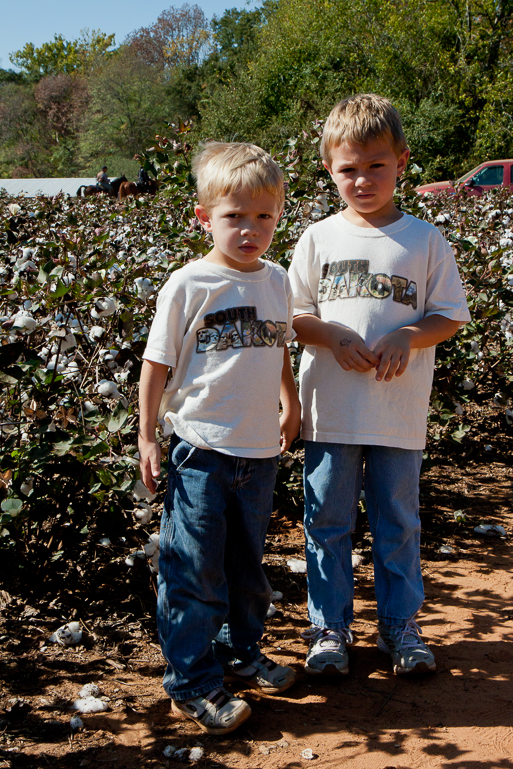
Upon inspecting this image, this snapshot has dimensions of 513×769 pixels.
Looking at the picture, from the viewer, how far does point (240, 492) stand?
1805 mm

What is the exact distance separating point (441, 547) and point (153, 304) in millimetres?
1592

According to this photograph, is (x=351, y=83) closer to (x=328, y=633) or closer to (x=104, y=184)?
(x=104, y=184)

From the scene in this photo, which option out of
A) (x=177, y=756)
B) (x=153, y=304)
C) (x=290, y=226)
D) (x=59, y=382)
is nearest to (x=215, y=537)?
(x=177, y=756)

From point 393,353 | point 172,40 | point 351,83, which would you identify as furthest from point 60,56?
point 393,353

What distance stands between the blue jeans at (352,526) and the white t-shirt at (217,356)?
0.32 m

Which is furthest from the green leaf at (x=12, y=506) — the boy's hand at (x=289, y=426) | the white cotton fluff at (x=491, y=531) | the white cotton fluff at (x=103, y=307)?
the white cotton fluff at (x=491, y=531)

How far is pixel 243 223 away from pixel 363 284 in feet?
1.42

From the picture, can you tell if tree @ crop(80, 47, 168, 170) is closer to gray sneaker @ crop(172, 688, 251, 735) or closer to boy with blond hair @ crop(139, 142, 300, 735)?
boy with blond hair @ crop(139, 142, 300, 735)

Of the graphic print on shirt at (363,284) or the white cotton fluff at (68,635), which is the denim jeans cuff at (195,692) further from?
the graphic print on shirt at (363,284)

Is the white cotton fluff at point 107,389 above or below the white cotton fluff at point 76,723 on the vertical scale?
above

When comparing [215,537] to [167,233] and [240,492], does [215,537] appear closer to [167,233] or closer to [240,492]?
[240,492]

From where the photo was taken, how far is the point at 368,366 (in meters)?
1.92

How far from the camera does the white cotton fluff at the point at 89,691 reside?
1.96m

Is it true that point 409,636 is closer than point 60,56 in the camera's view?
Yes
